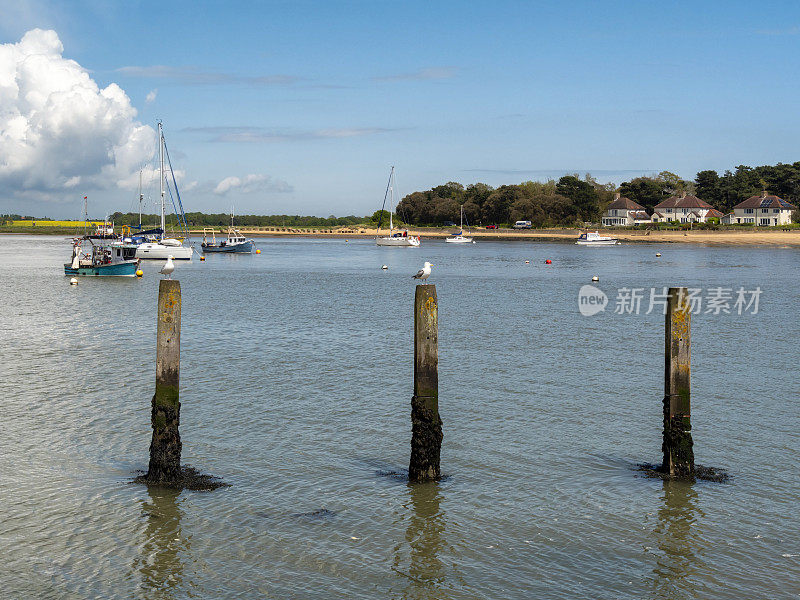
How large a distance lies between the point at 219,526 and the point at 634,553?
237 inches

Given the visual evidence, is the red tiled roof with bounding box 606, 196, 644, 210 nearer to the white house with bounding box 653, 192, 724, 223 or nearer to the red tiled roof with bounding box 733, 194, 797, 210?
the white house with bounding box 653, 192, 724, 223

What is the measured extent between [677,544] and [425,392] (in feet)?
14.7

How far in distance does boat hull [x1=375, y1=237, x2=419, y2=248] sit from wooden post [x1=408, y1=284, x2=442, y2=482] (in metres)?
126

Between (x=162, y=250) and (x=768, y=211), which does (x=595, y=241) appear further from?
(x=162, y=250)

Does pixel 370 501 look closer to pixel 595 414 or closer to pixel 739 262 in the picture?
pixel 595 414

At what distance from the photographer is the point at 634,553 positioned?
11.4 metres

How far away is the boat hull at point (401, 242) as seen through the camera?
→ 461 ft

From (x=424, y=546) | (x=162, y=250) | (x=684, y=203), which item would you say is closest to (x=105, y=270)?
(x=162, y=250)

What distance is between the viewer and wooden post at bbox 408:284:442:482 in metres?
13.3

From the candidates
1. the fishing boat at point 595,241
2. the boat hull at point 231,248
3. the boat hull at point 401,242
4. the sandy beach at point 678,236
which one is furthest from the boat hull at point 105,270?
the sandy beach at point 678,236

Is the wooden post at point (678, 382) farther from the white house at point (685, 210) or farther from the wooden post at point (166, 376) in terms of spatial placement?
the white house at point (685, 210)

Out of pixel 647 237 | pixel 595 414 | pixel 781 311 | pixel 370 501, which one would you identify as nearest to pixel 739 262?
pixel 781 311

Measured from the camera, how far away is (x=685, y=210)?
178625mm

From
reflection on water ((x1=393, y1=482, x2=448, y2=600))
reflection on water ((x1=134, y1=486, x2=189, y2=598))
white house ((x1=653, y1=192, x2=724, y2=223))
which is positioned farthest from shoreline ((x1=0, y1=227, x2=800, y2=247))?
reflection on water ((x1=134, y1=486, x2=189, y2=598))
